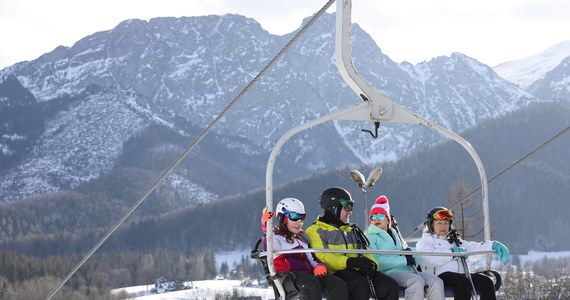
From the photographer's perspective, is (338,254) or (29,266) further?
(29,266)

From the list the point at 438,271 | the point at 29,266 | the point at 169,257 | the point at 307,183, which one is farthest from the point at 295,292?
the point at 307,183

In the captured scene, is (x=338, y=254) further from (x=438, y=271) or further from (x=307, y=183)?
(x=307, y=183)

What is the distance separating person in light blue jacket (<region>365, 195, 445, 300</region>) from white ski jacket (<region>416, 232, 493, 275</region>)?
177 mm

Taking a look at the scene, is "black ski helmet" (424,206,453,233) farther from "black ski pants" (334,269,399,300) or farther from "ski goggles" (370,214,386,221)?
"black ski pants" (334,269,399,300)

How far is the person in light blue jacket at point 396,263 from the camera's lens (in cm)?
661

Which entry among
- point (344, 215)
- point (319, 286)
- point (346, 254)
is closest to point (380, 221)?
point (344, 215)

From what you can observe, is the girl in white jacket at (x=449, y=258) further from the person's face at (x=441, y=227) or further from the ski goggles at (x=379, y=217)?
the ski goggles at (x=379, y=217)

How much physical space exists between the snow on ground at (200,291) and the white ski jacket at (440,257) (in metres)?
129

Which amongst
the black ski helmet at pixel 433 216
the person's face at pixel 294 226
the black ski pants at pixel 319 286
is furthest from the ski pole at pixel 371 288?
the black ski helmet at pixel 433 216

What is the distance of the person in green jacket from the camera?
645cm

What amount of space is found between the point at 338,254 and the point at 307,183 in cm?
18405

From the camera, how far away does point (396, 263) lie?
6.91 metres

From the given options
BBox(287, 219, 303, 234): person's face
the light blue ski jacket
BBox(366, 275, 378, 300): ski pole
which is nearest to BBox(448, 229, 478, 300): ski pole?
the light blue ski jacket

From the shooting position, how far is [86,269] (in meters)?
140
